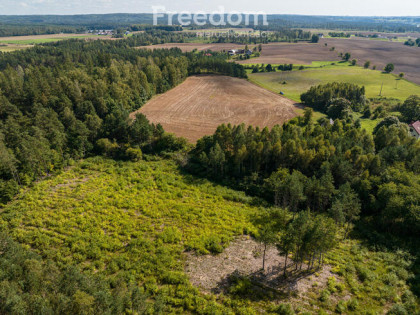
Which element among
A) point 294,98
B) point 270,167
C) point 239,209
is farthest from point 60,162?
point 294,98

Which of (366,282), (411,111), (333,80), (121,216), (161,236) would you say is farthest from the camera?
(333,80)

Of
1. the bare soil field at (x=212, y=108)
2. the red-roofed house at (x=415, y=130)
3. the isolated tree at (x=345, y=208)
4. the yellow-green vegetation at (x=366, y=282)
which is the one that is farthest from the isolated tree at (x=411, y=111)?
the yellow-green vegetation at (x=366, y=282)

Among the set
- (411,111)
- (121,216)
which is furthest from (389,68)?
(121,216)

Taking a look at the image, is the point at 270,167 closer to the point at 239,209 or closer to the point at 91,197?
the point at 239,209

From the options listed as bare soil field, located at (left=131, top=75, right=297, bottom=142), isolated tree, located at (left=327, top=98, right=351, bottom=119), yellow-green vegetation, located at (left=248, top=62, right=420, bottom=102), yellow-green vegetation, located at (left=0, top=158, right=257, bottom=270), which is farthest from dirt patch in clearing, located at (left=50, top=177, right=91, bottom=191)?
yellow-green vegetation, located at (left=248, top=62, right=420, bottom=102)

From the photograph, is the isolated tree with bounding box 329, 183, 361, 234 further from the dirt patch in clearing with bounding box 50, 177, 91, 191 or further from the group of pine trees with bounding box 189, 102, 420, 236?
the dirt patch in clearing with bounding box 50, 177, 91, 191

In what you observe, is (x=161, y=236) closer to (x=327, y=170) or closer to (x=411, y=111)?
(x=327, y=170)
